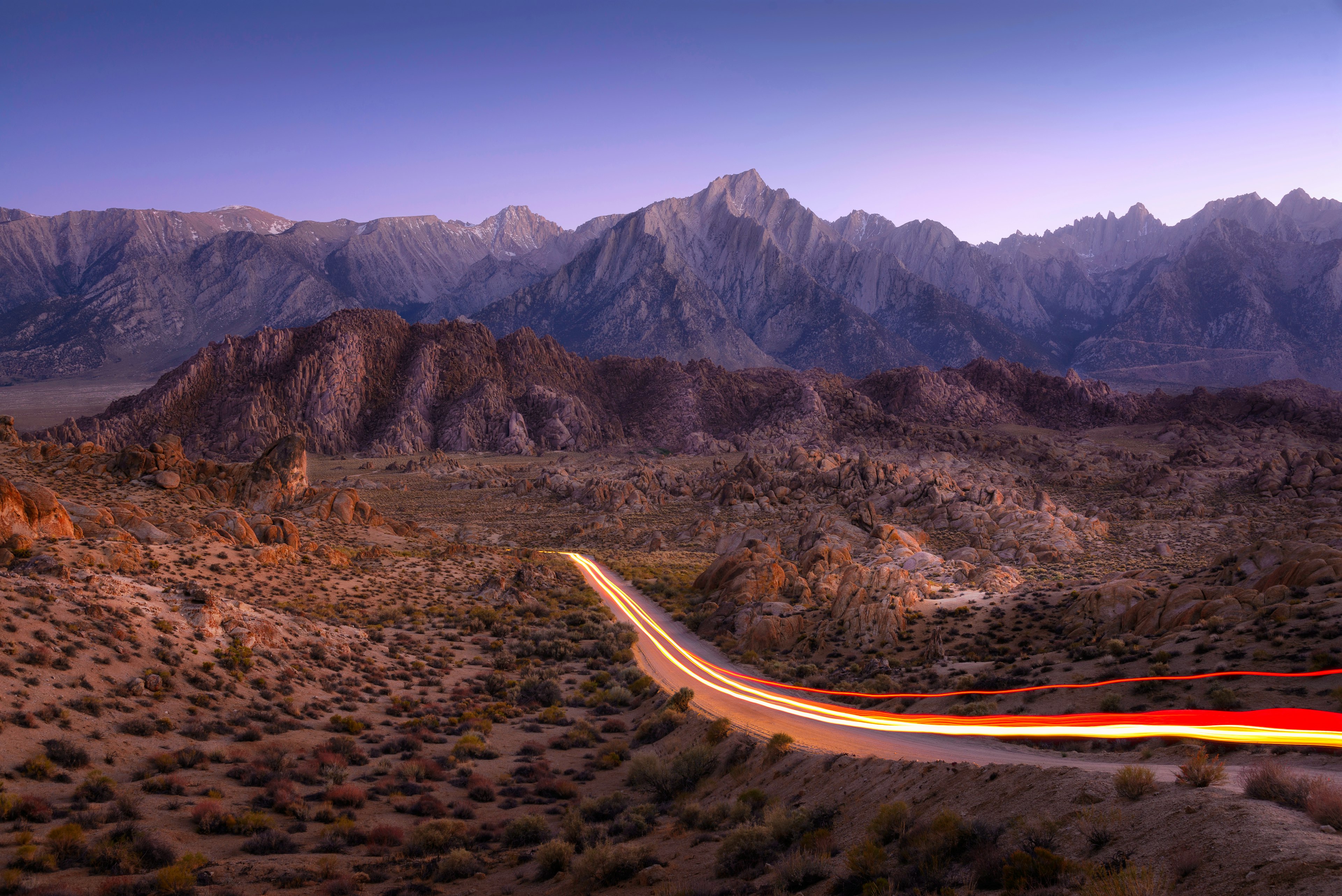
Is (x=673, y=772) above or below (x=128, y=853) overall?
below

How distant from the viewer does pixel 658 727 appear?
73.3ft

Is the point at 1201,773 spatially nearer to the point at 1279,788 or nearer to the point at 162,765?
the point at 1279,788

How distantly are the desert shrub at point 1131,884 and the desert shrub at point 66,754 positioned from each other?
2066 centimetres

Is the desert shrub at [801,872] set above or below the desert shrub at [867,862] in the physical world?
below

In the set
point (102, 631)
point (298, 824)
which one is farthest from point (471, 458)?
point (298, 824)

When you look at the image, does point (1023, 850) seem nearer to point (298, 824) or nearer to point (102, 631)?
point (298, 824)

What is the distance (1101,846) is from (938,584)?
115 ft

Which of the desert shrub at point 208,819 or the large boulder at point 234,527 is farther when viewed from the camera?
the large boulder at point 234,527

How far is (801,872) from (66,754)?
56.7ft

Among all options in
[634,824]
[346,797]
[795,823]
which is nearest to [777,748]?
[634,824]

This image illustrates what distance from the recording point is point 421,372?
160 meters

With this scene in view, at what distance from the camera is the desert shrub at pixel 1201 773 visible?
9273 millimetres

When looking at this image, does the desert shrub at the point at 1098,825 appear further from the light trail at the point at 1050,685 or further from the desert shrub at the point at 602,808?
the light trail at the point at 1050,685

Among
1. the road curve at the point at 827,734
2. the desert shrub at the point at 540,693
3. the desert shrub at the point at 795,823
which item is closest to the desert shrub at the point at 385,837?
the desert shrub at the point at 795,823
